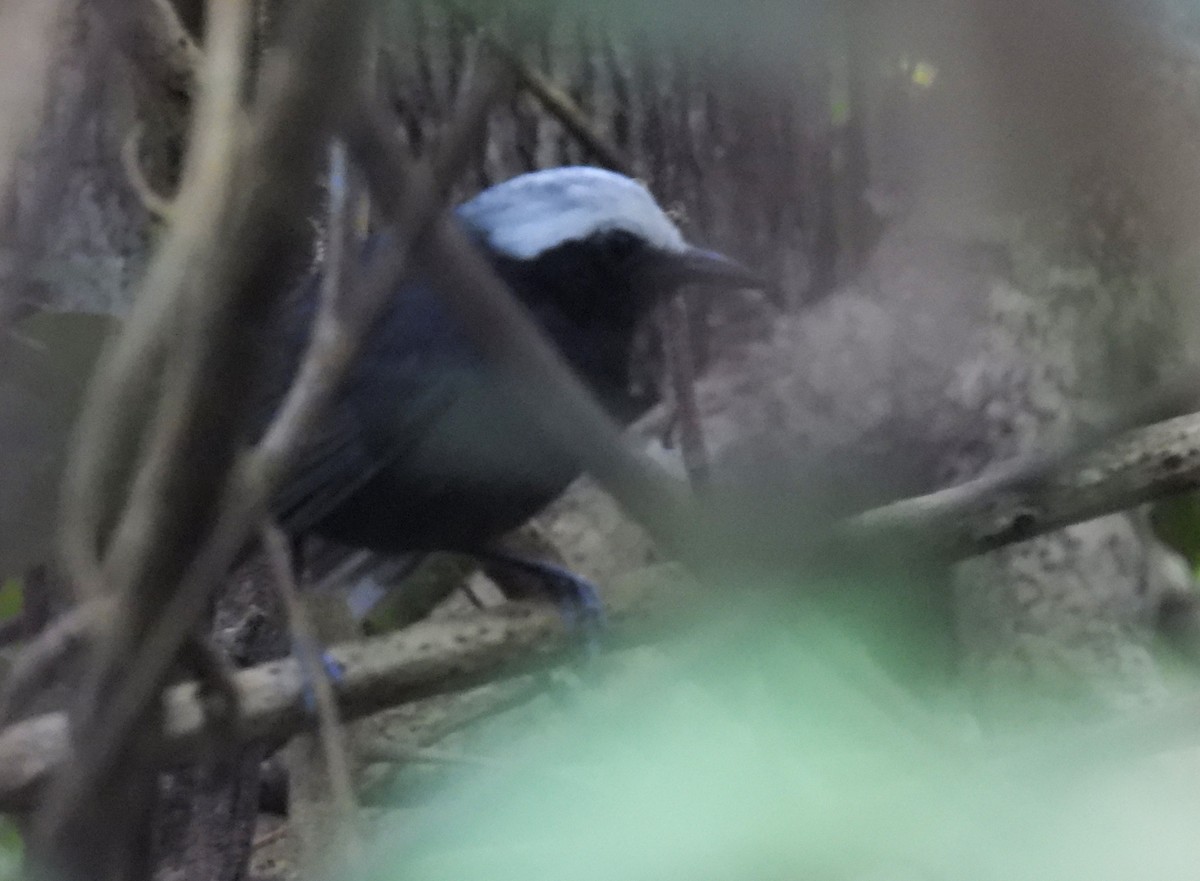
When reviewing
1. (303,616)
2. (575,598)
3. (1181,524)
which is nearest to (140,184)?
(303,616)

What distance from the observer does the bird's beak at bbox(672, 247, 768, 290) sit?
1.17 m

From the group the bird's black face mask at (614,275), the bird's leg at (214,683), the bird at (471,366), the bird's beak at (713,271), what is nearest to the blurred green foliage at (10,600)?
the bird at (471,366)

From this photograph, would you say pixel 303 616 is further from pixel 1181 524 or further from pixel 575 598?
pixel 1181 524

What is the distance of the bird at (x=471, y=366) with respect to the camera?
1.09 meters

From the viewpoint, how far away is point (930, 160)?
36.2 inches

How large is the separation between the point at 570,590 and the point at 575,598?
0.02m

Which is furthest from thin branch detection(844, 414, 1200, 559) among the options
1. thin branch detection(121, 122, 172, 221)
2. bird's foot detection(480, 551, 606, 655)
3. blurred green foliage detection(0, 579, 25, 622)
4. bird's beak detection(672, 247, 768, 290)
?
blurred green foliage detection(0, 579, 25, 622)

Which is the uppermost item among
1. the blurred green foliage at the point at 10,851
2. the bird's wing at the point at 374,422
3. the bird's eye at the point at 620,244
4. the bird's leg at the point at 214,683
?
the bird's eye at the point at 620,244

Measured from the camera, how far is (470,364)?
1.01 m

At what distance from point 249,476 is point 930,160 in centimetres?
63

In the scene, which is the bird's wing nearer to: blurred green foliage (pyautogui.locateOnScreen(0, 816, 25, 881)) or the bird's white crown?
the bird's white crown

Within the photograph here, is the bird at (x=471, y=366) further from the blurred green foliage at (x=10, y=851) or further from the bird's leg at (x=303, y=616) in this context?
the blurred green foliage at (x=10, y=851)

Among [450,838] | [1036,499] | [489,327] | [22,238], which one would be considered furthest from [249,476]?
[1036,499]

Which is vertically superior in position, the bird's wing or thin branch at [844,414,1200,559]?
the bird's wing
